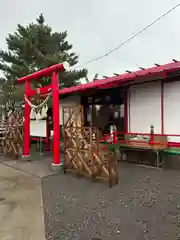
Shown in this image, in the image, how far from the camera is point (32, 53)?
15719mm

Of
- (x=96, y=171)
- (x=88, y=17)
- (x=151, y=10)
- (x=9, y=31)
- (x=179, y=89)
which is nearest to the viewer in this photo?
(x=96, y=171)

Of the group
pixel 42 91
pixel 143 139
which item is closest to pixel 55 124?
pixel 42 91

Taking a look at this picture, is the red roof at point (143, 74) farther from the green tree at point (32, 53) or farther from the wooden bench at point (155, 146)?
the green tree at point (32, 53)

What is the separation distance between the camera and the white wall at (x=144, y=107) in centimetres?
718

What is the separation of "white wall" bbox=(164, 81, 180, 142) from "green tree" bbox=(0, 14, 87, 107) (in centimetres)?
1011

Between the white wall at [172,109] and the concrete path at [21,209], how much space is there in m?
4.36

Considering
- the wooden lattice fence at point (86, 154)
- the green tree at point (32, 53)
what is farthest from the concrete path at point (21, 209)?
the green tree at point (32, 53)

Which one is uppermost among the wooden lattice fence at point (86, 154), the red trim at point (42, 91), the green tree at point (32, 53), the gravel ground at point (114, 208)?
the green tree at point (32, 53)

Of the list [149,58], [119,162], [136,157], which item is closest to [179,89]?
[136,157]

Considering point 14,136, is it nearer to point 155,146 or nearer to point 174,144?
point 155,146

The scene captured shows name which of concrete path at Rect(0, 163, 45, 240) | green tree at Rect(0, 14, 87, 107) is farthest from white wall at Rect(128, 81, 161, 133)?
green tree at Rect(0, 14, 87, 107)

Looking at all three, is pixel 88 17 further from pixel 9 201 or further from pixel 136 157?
pixel 9 201

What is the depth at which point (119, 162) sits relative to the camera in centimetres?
771

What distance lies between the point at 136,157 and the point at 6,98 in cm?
1290
